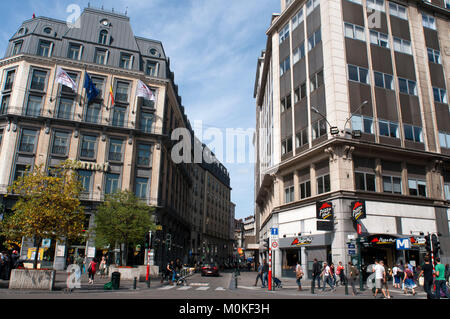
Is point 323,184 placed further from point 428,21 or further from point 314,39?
point 428,21

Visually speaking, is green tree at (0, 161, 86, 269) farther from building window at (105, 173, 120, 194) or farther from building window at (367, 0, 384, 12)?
building window at (367, 0, 384, 12)

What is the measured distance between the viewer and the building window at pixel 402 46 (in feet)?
100

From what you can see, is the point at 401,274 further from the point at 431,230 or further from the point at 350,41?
the point at 350,41

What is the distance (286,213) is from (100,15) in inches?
1494

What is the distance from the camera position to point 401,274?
21.5 m

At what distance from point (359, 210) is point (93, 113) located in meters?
33.0

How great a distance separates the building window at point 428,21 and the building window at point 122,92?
34.7 meters

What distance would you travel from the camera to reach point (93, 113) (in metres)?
41.4

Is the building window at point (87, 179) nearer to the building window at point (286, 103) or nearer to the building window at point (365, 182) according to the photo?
the building window at point (286, 103)

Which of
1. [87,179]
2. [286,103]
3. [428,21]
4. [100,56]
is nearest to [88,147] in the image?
[87,179]

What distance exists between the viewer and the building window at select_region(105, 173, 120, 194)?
3962 cm

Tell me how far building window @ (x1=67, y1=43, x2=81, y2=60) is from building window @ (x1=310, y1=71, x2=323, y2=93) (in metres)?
30.0

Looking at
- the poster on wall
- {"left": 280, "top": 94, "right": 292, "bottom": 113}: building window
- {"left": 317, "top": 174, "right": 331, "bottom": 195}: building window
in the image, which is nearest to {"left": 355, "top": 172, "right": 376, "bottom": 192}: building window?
{"left": 317, "top": 174, "right": 331, "bottom": 195}: building window

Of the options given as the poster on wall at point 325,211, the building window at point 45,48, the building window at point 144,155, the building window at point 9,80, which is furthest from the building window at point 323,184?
the building window at point 9,80
